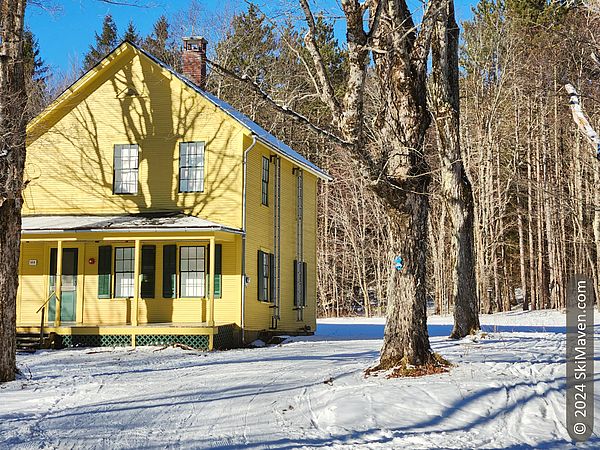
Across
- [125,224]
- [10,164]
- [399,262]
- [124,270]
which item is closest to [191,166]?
[125,224]

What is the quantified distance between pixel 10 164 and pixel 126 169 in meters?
8.61

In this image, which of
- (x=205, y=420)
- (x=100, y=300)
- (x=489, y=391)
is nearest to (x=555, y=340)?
(x=489, y=391)

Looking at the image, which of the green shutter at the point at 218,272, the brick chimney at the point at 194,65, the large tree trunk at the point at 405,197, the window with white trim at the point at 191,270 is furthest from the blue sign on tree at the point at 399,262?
the brick chimney at the point at 194,65

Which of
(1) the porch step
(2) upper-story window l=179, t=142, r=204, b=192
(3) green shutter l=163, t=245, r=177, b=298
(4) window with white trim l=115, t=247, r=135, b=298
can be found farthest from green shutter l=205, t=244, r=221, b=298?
(1) the porch step

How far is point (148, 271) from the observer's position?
67.1ft

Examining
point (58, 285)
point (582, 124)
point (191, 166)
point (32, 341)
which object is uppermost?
point (191, 166)

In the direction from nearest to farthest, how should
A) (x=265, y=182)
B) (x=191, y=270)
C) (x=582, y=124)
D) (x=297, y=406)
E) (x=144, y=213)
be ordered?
(x=582, y=124) < (x=297, y=406) < (x=191, y=270) < (x=144, y=213) < (x=265, y=182)

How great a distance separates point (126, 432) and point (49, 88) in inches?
1451

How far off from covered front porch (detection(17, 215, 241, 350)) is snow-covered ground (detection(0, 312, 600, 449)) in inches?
190

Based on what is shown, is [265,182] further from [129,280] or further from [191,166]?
[129,280]

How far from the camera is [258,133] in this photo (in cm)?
1986

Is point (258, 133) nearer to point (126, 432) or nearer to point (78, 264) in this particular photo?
point (78, 264)

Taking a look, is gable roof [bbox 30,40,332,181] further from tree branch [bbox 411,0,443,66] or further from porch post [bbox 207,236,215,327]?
tree branch [bbox 411,0,443,66]

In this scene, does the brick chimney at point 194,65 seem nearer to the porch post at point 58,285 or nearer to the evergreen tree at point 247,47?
the porch post at point 58,285
